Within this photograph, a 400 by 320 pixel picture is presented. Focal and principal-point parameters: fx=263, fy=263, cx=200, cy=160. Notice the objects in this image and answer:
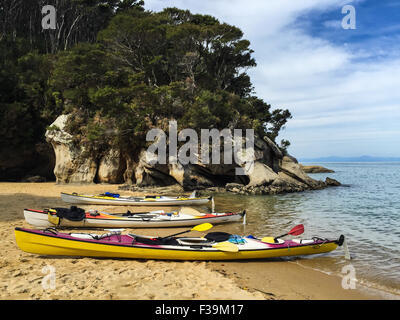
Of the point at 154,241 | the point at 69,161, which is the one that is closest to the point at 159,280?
the point at 154,241

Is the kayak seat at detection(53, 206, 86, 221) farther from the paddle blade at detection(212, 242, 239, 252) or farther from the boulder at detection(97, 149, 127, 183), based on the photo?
the boulder at detection(97, 149, 127, 183)

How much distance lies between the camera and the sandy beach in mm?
5086

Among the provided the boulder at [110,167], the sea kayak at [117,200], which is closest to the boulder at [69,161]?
the boulder at [110,167]

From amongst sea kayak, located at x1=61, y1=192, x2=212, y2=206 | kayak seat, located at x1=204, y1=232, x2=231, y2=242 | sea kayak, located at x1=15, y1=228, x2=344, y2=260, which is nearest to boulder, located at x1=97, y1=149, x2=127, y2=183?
sea kayak, located at x1=61, y1=192, x2=212, y2=206

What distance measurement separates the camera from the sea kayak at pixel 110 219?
9.67 m

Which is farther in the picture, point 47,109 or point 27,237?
point 47,109

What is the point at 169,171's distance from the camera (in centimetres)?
2323

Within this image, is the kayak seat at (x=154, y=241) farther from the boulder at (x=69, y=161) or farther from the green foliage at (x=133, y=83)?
the boulder at (x=69, y=161)

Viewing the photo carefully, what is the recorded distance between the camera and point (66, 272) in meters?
5.96

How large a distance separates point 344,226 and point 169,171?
14.8 m

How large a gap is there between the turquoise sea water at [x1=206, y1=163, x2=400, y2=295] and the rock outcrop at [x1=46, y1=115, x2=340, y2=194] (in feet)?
13.4

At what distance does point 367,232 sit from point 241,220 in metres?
5.17
